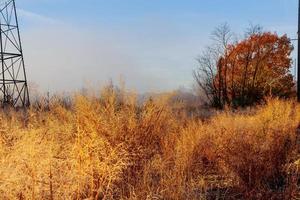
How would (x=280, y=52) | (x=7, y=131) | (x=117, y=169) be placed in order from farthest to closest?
(x=280, y=52)
(x=7, y=131)
(x=117, y=169)

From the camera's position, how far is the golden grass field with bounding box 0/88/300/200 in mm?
6594

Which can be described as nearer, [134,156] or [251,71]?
[134,156]

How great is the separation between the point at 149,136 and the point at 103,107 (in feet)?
3.20

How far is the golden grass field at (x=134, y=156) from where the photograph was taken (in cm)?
659

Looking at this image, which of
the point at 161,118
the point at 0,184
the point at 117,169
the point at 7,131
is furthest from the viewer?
the point at 161,118

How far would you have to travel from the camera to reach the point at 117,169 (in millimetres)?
7551

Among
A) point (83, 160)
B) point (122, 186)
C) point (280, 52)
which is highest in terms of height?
point (280, 52)

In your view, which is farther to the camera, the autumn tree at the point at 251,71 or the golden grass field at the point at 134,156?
the autumn tree at the point at 251,71

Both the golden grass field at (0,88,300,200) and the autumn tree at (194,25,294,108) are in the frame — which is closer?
the golden grass field at (0,88,300,200)

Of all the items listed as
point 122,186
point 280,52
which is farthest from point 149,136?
point 280,52

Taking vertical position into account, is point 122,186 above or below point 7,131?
below

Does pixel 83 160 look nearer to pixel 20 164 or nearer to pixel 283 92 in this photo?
pixel 20 164

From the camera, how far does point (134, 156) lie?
29.6ft

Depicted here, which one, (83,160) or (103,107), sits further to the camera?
(103,107)
